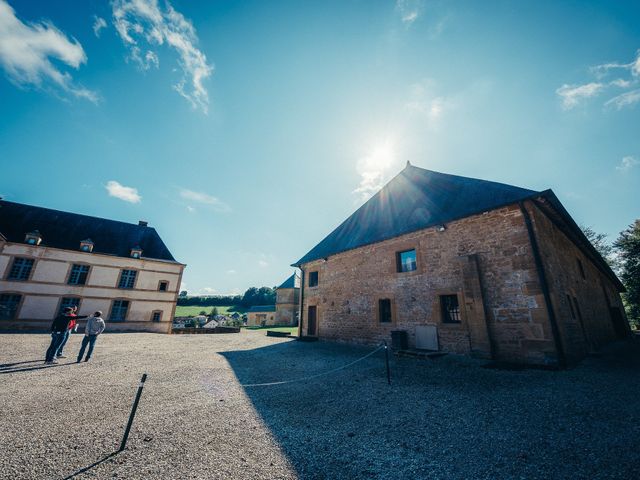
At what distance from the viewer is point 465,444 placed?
136 inches

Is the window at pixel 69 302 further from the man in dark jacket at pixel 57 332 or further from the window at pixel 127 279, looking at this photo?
the man in dark jacket at pixel 57 332

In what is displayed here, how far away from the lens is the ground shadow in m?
2.99

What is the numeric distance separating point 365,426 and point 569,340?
801 centimetres

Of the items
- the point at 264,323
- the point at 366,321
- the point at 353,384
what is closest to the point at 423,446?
the point at 353,384

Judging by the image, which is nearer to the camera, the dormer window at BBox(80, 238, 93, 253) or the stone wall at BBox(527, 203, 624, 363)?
the stone wall at BBox(527, 203, 624, 363)

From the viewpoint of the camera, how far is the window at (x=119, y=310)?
20469 mm

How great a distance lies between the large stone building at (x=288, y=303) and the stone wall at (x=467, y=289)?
2403 centimetres

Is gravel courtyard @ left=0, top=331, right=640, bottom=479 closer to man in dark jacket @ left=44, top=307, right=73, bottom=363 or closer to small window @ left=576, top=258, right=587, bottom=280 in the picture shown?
man in dark jacket @ left=44, top=307, right=73, bottom=363

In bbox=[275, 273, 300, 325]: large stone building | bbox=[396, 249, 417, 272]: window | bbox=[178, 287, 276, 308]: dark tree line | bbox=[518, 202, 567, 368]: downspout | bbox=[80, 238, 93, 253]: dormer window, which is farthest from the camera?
bbox=[178, 287, 276, 308]: dark tree line

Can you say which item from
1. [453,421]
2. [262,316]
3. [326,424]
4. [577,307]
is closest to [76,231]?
[326,424]

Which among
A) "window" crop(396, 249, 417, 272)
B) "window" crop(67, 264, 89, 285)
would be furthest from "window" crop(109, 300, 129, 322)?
"window" crop(396, 249, 417, 272)

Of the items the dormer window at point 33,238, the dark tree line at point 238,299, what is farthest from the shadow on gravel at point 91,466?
the dark tree line at point 238,299

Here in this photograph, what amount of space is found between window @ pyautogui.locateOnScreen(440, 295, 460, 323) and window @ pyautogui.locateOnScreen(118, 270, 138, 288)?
2391cm

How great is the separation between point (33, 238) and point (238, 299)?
186 ft
